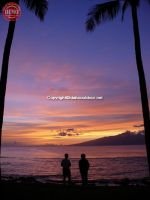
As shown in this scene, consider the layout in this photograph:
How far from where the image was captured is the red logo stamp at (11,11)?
1522 cm

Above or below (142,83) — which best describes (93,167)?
below

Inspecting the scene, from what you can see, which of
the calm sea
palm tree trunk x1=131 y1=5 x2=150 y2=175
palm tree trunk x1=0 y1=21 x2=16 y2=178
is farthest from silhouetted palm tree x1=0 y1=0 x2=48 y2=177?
the calm sea

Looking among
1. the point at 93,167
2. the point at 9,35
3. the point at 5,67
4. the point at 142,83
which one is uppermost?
the point at 9,35

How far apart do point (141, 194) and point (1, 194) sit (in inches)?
202

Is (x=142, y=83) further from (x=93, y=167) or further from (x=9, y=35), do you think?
(x=93, y=167)

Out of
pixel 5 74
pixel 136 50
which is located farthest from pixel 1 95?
pixel 136 50

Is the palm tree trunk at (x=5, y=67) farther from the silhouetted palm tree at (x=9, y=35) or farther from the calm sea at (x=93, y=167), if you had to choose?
the calm sea at (x=93, y=167)

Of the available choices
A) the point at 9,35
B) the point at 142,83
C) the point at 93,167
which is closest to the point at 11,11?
the point at 9,35

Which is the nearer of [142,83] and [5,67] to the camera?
[5,67]

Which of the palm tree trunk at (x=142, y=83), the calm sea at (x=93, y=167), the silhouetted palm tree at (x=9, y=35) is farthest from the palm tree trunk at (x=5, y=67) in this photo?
the calm sea at (x=93, y=167)

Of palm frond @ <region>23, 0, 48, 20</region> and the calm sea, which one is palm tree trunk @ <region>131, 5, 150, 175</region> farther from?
the calm sea

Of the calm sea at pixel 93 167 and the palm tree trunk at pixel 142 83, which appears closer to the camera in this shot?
the palm tree trunk at pixel 142 83

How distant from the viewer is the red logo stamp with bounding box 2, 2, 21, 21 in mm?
15219

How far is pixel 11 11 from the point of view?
15367mm
